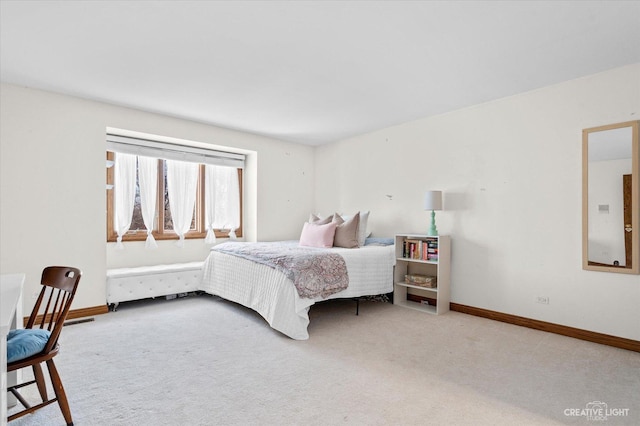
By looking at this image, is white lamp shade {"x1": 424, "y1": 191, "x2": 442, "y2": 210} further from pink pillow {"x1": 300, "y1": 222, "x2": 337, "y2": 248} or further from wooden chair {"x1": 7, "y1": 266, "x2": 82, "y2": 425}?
wooden chair {"x1": 7, "y1": 266, "x2": 82, "y2": 425}

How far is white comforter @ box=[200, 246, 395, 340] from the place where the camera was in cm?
296

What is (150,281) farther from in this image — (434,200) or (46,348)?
(434,200)

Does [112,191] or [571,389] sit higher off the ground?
[112,191]

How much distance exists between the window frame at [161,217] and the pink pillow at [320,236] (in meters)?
1.56

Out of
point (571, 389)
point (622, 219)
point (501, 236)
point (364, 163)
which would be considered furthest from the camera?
point (364, 163)

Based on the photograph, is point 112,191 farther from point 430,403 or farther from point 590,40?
point 590,40

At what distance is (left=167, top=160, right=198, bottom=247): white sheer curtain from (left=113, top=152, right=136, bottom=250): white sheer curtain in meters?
0.49

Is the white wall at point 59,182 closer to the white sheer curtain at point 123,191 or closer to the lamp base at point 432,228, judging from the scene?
the white sheer curtain at point 123,191

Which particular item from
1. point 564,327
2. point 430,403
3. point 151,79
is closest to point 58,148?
point 151,79

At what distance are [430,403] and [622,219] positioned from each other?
2387 millimetres

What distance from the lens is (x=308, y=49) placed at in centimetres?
250

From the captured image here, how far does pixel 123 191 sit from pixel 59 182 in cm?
83

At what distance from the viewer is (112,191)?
13.8 ft

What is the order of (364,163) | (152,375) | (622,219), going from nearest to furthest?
(152,375)
(622,219)
(364,163)
